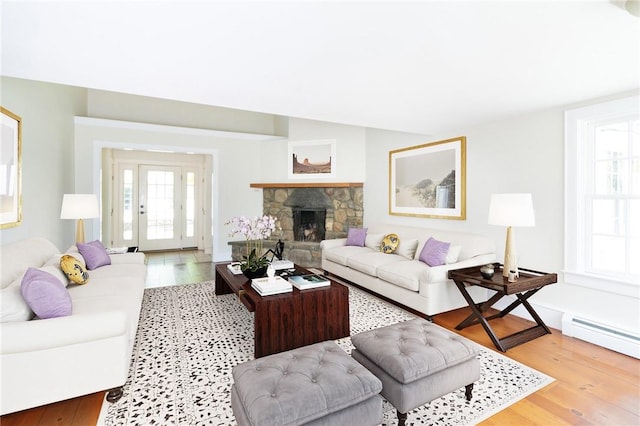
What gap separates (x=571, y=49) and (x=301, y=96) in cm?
190

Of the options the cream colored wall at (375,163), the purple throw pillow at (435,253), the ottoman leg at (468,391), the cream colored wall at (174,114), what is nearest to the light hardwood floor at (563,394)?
the ottoman leg at (468,391)

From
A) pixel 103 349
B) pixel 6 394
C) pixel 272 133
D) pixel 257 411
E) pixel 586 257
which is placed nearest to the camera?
pixel 257 411

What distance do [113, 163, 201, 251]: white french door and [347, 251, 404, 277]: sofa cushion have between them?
4935mm

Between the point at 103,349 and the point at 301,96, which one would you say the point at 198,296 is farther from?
the point at 301,96

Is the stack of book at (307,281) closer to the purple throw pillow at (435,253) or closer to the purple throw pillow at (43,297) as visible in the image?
the purple throw pillow at (435,253)

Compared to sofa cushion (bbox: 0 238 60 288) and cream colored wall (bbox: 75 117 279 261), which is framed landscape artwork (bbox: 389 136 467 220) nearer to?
cream colored wall (bbox: 75 117 279 261)

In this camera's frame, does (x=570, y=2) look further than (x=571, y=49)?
No

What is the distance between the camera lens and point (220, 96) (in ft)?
9.00

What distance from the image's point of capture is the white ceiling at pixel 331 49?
151 centimetres

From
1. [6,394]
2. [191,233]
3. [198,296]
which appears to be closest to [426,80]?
[6,394]

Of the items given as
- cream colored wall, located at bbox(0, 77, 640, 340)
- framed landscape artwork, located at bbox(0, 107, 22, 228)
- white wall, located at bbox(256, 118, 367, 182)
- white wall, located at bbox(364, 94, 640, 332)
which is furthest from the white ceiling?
white wall, located at bbox(256, 118, 367, 182)

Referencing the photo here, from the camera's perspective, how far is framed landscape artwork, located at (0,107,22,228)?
103 inches

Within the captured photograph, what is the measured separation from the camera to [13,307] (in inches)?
69.6

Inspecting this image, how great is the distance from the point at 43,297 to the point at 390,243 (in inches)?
148
